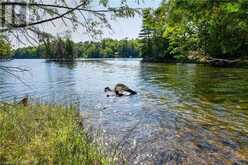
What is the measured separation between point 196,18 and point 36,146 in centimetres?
409

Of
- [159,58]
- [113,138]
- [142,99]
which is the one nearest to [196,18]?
[113,138]

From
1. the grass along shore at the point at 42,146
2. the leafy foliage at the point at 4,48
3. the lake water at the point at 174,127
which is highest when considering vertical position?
the leafy foliage at the point at 4,48

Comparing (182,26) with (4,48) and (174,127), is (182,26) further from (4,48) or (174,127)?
(174,127)

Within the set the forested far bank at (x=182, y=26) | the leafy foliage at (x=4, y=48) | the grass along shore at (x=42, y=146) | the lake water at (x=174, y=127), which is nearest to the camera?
the leafy foliage at (x=4, y=48)

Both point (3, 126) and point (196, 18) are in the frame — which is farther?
point (3, 126)

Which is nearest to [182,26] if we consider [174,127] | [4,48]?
[4,48]

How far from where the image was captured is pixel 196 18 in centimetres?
553

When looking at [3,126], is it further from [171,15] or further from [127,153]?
[171,15]

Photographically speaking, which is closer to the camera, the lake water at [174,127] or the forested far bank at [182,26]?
the forested far bank at [182,26]

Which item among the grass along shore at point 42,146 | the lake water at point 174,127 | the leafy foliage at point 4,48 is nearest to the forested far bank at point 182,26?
the leafy foliage at point 4,48

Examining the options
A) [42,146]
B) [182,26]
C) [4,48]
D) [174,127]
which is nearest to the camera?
[4,48]

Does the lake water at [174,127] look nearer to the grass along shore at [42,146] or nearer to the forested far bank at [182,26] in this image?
the forested far bank at [182,26]

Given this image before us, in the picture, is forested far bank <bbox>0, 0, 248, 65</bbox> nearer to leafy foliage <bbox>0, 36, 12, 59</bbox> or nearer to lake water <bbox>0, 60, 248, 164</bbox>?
leafy foliage <bbox>0, 36, 12, 59</bbox>

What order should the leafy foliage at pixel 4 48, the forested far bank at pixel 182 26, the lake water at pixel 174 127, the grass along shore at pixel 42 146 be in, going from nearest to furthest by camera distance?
Result: the leafy foliage at pixel 4 48
the forested far bank at pixel 182 26
the grass along shore at pixel 42 146
the lake water at pixel 174 127
